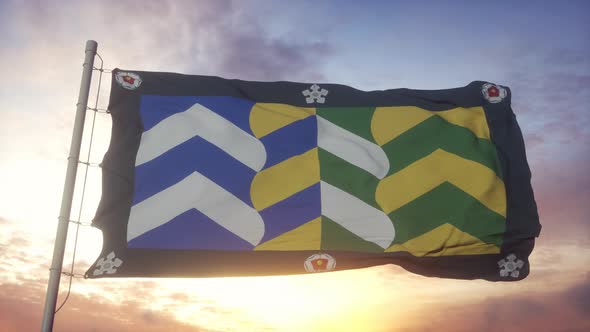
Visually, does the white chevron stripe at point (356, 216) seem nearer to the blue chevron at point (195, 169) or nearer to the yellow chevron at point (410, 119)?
the blue chevron at point (195, 169)

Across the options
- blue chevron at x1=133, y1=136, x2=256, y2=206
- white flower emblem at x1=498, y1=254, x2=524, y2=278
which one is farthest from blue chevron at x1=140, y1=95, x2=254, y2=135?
white flower emblem at x1=498, y1=254, x2=524, y2=278

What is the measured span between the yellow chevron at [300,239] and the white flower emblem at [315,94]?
2610 mm

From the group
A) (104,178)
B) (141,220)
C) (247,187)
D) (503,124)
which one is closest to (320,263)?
(247,187)

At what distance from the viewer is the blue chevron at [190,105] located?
11180 mm

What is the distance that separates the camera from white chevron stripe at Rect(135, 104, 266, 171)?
11.0 m

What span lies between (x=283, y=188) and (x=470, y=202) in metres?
3.50

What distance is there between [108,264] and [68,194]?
1346 millimetres

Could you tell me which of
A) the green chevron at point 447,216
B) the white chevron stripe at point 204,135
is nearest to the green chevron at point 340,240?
the green chevron at point 447,216

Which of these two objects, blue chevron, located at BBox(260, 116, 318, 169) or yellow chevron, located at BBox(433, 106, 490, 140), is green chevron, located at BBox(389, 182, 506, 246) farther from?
blue chevron, located at BBox(260, 116, 318, 169)

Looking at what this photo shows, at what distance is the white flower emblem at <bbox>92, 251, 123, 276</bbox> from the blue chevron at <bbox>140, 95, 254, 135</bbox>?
2452mm

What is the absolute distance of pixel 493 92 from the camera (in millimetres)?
12828

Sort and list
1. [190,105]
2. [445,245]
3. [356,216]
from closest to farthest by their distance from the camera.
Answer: [356,216]
[445,245]
[190,105]

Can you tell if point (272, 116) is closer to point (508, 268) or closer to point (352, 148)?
point (352, 148)

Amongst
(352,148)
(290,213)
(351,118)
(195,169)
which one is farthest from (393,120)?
(195,169)
